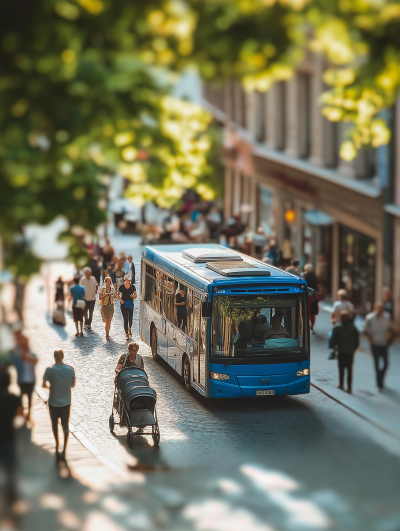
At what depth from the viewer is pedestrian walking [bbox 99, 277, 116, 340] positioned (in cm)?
1915

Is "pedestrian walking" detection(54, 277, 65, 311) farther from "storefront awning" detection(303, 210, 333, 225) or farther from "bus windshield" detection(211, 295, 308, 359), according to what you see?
"storefront awning" detection(303, 210, 333, 225)

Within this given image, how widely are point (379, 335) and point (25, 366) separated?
23.3 ft

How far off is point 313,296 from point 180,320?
9.30 ft

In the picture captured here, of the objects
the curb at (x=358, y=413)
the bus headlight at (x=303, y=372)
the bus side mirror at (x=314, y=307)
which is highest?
the bus side mirror at (x=314, y=307)

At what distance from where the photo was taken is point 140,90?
10.4m

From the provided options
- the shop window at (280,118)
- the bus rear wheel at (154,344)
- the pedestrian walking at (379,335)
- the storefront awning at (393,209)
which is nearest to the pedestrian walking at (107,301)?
the bus rear wheel at (154,344)

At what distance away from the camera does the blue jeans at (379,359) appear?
19.0 metres

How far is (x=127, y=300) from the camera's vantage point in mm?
19781

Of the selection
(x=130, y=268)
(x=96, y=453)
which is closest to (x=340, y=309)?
(x=130, y=268)

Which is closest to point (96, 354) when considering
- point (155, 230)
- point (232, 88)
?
point (155, 230)

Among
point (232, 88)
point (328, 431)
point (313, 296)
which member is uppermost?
point (232, 88)

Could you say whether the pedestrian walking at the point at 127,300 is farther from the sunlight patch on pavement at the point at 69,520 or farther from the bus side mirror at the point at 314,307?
the sunlight patch on pavement at the point at 69,520

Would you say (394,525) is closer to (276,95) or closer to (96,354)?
(96,354)

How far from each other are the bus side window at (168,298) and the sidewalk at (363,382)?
2.91 metres
